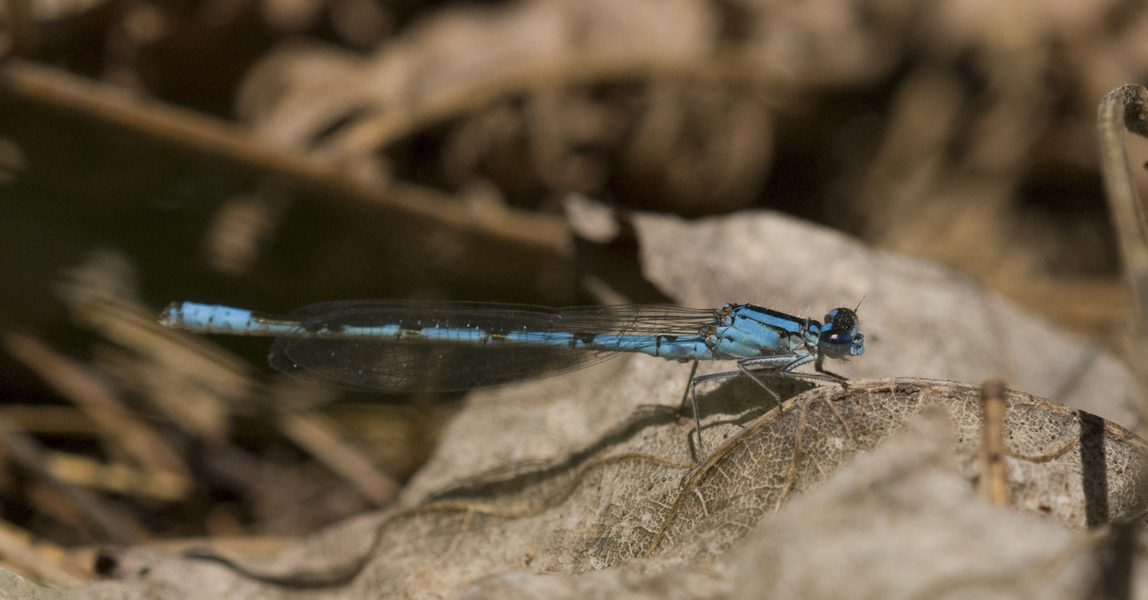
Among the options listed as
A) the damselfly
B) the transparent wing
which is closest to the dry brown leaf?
the damselfly

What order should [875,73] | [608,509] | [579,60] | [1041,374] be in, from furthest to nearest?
[875,73] < [579,60] < [1041,374] < [608,509]

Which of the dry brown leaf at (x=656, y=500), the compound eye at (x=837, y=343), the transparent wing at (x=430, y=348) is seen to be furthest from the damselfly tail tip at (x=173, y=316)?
the compound eye at (x=837, y=343)

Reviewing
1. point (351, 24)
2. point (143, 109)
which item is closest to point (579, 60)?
point (351, 24)

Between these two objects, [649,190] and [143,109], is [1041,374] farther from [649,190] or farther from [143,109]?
[143,109]

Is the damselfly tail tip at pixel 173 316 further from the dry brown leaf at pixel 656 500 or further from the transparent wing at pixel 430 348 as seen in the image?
the dry brown leaf at pixel 656 500

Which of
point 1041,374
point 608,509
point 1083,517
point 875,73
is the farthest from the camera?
point 875,73

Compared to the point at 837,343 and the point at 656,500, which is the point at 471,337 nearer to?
the point at 656,500

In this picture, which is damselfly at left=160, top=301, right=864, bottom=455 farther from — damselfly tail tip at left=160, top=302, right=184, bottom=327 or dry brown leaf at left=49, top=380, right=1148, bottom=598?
dry brown leaf at left=49, top=380, right=1148, bottom=598

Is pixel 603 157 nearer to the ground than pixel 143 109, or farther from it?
farther from it

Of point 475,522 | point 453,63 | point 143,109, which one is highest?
point 453,63
